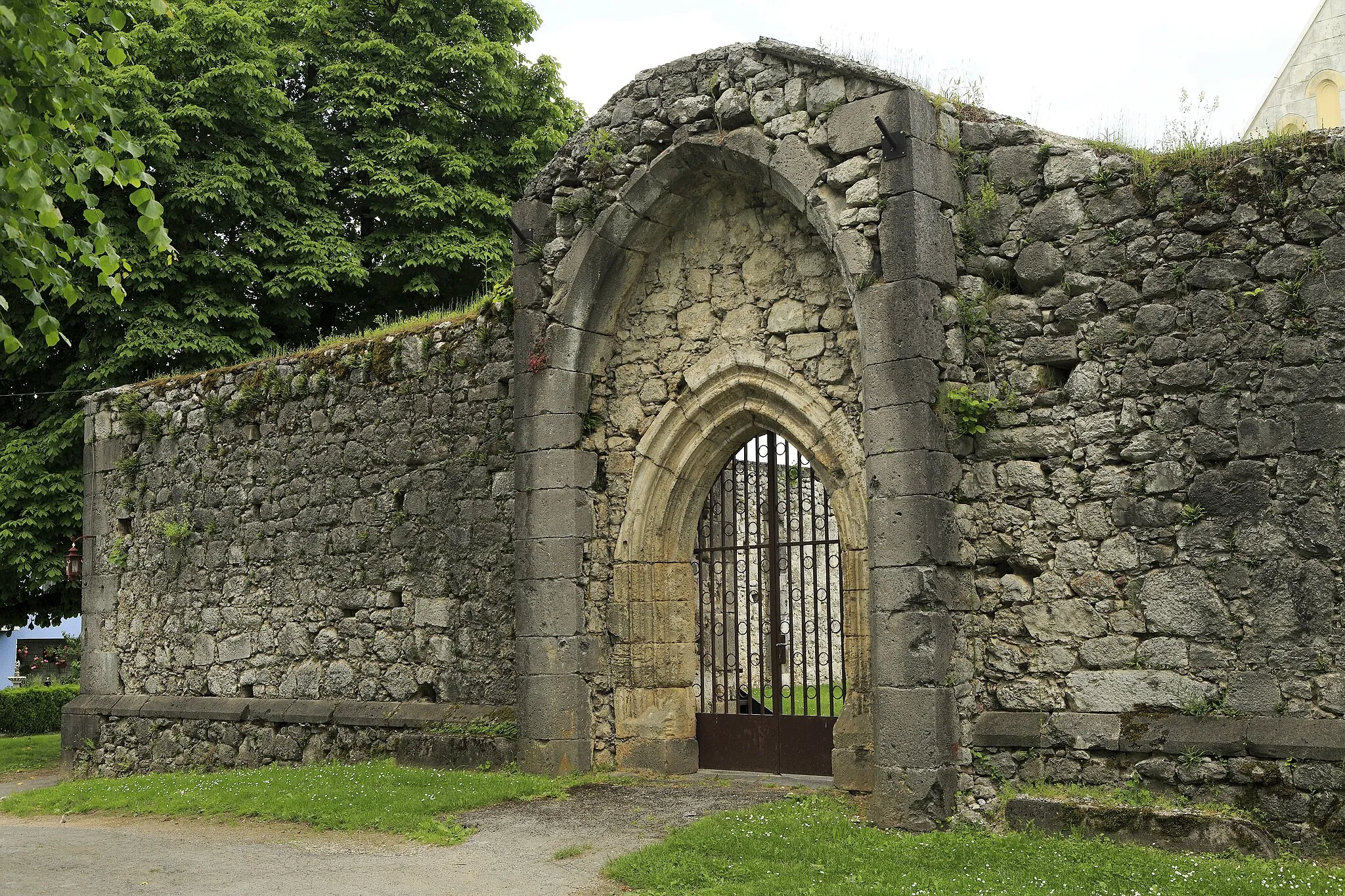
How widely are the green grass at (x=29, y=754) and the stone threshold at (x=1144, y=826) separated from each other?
40.6ft

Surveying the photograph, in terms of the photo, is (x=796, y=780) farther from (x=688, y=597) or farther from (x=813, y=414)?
(x=813, y=414)

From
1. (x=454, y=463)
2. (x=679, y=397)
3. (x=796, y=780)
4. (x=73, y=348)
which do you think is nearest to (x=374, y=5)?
(x=73, y=348)

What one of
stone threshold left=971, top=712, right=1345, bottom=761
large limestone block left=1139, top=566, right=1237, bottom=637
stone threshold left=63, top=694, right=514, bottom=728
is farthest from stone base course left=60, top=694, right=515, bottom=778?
large limestone block left=1139, top=566, right=1237, bottom=637

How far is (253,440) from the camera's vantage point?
12.6m

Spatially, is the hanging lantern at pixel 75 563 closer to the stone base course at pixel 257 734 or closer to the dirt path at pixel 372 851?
the stone base course at pixel 257 734

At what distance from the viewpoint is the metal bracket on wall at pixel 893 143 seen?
781cm

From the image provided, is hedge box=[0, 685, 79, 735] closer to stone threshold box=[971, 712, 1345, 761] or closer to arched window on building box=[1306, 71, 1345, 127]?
stone threshold box=[971, 712, 1345, 761]

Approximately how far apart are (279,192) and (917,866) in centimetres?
1420

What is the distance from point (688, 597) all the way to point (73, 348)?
11.2 meters

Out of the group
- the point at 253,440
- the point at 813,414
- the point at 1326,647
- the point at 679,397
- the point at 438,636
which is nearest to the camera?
the point at 1326,647

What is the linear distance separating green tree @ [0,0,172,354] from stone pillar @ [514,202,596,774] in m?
4.30

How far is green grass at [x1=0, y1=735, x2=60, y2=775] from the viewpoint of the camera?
1530cm

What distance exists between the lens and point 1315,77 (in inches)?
736

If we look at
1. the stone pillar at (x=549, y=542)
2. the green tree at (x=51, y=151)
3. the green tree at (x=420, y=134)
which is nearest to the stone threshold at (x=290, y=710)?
the stone pillar at (x=549, y=542)
